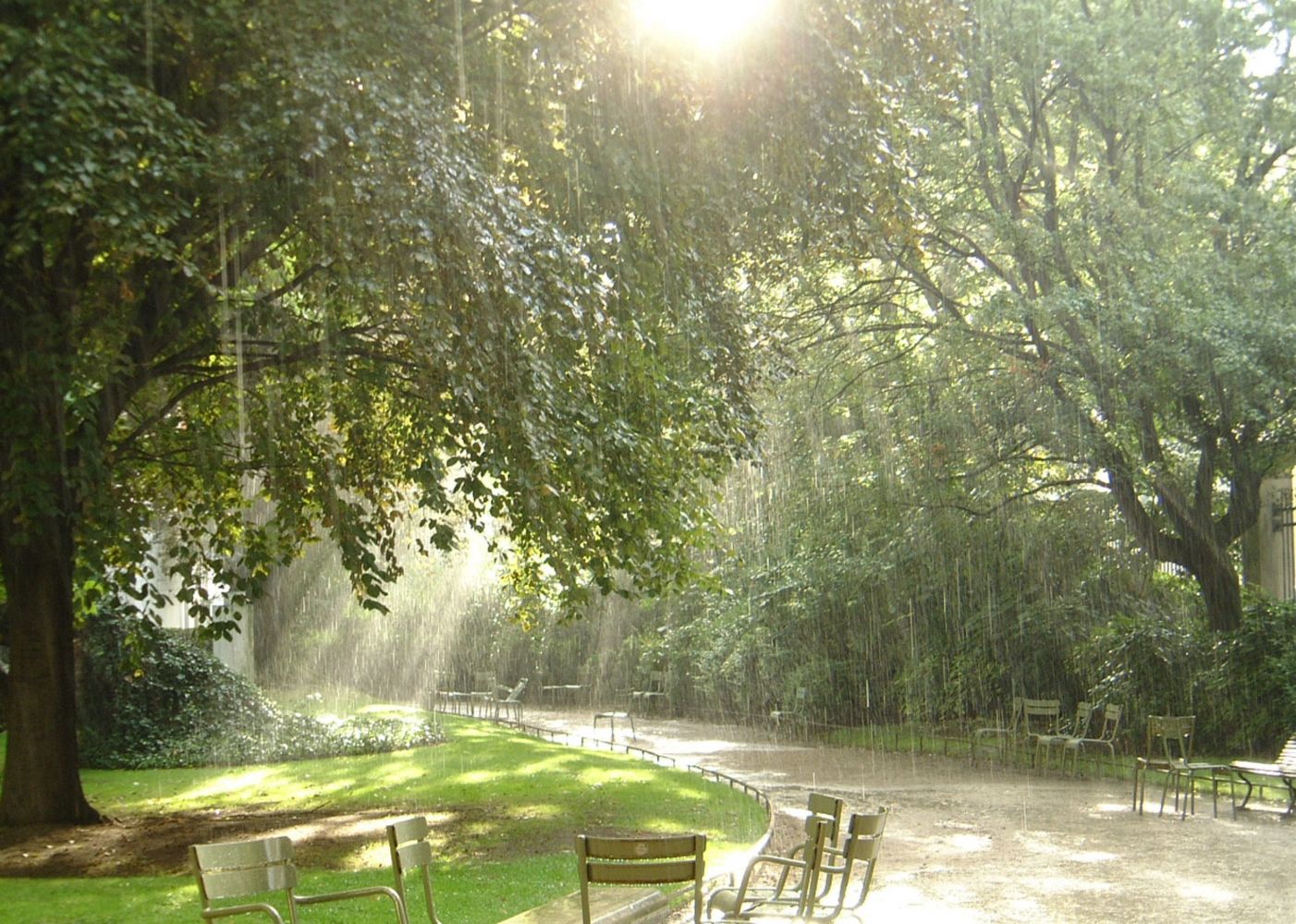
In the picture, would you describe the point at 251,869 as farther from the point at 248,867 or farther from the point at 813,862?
the point at 813,862

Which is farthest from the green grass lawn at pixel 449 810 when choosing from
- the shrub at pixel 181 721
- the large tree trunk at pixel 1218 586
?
the large tree trunk at pixel 1218 586

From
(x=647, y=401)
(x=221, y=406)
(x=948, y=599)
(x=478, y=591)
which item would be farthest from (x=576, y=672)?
(x=647, y=401)

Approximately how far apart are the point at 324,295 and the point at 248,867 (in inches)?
250

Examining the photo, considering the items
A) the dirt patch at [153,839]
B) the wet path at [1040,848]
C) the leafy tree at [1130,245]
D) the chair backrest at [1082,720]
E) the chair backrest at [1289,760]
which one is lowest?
the dirt patch at [153,839]

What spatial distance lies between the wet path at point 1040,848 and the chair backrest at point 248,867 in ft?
15.5

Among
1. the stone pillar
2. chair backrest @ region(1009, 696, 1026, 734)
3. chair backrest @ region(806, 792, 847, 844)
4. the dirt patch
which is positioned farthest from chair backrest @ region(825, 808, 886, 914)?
the stone pillar

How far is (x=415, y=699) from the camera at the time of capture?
38.5m

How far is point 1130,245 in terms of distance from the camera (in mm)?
18734

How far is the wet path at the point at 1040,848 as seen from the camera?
Result: 1026 cm

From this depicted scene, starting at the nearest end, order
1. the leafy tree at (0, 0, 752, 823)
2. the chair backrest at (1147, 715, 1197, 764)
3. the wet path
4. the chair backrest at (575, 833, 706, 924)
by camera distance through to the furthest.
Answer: the chair backrest at (575, 833, 706, 924), the leafy tree at (0, 0, 752, 823), the wet path, the chair backrest at (1147, 715, 1197, 764)

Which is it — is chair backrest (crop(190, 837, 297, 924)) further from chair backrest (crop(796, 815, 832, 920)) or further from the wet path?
the wet path

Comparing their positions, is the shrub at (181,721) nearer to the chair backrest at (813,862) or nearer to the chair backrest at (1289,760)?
the chair backrest at (1289,760)

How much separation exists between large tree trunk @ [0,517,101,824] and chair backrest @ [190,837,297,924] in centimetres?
790

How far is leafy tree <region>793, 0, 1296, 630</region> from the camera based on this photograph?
18.2 metres
